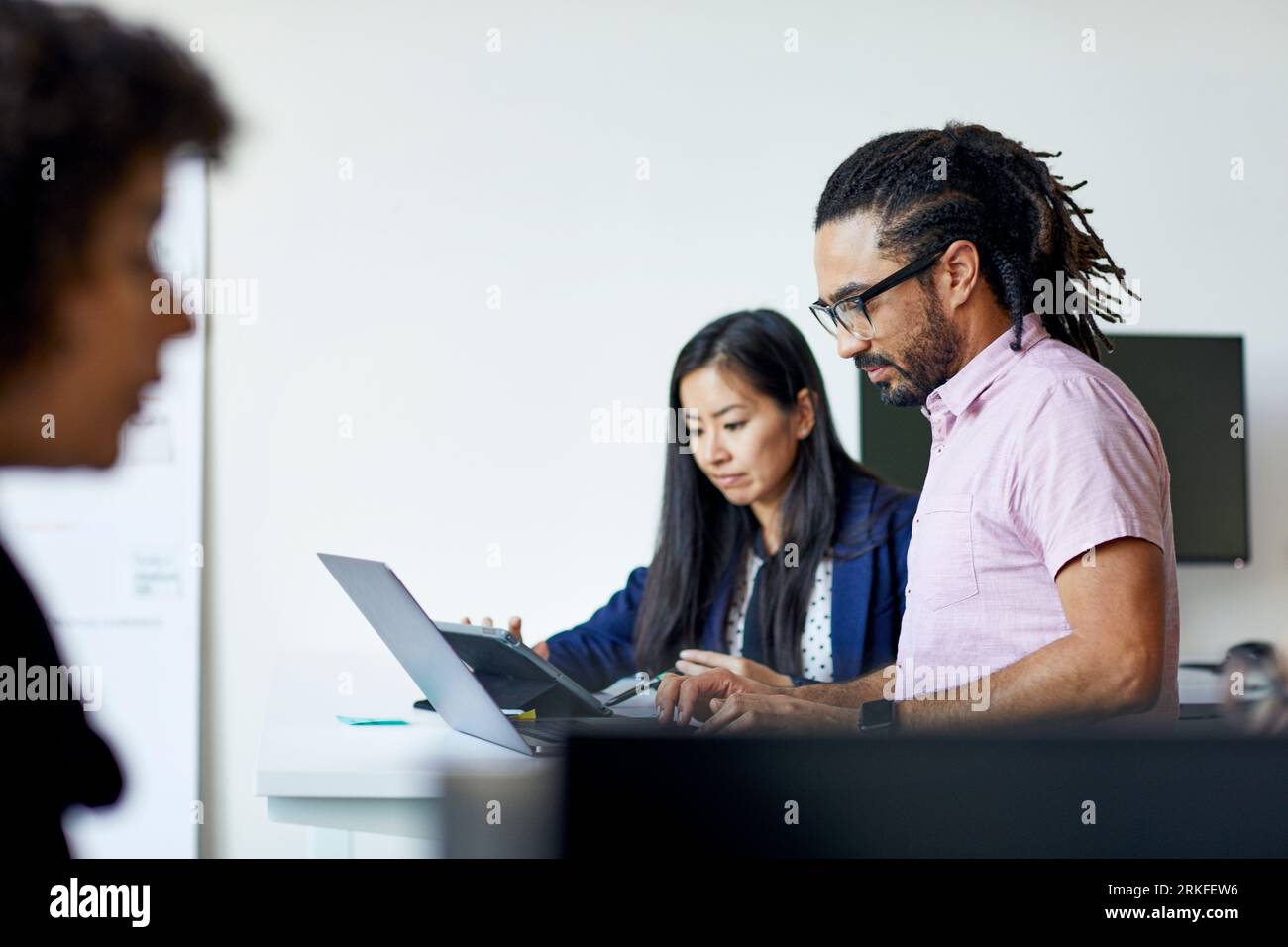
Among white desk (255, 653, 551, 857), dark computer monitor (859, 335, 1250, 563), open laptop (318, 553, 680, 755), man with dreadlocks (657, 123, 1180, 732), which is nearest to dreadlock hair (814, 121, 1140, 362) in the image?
man with dreadlocks (657, 123, 1180, 732)

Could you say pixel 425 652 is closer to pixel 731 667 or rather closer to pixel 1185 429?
pixel 731 667

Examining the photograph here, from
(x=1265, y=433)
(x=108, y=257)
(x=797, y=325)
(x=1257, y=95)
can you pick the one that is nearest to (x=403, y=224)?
(x=797, y=325)

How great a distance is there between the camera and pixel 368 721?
1.27 meters

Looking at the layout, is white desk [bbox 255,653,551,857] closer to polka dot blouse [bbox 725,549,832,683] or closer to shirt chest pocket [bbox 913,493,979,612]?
shirt chest pocket [bbox 913,493,979,612]

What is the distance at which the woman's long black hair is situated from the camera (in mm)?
1856

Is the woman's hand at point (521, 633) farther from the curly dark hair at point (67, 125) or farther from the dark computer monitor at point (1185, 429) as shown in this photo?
the curly dark hair at point (67, 125)

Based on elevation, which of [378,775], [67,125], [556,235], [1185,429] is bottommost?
[378,775]

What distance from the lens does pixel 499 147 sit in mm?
1665

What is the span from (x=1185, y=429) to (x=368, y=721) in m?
1.38

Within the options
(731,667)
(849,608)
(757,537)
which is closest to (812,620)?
(849,608)

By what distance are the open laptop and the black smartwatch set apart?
18 cm

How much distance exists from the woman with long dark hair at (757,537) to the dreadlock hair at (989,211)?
0.49 m

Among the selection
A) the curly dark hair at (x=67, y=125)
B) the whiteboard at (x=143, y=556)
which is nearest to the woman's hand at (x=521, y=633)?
the whiteboard at (x=143, y=556)

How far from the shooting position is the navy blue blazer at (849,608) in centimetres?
175
